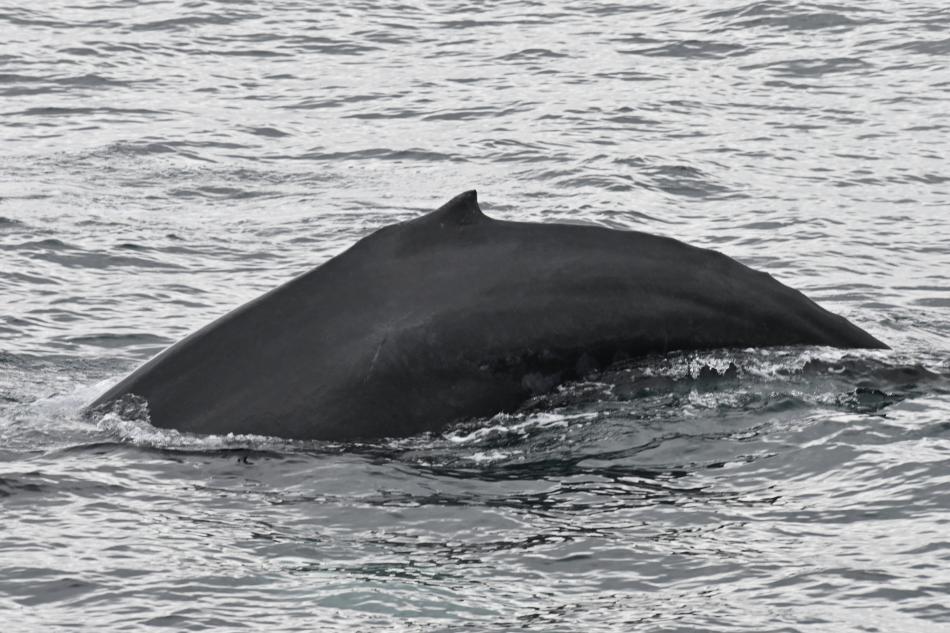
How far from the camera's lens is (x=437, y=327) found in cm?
988

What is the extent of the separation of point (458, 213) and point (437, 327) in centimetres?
65

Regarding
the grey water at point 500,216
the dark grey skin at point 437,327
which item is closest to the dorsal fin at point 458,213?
the dark grey skin at point 437,327

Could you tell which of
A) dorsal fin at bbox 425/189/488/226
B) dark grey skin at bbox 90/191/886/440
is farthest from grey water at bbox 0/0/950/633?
dorsal fin at bbox 425/189/488/226

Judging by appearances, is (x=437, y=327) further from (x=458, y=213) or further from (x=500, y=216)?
(x=500, y=216)

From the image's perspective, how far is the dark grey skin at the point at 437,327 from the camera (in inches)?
390

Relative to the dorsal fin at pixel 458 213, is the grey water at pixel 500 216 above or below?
below

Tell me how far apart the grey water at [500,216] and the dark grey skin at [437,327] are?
0.61 feet

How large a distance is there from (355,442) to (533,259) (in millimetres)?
1455

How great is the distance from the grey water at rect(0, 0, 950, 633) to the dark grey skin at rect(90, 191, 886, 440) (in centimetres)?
19

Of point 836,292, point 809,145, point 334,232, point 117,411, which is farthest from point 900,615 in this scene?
point 809,145

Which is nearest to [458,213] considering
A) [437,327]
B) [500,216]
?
[437,327]

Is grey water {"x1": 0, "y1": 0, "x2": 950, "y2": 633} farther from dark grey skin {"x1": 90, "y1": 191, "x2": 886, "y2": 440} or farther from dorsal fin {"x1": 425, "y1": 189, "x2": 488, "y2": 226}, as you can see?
dorsal fin {"x1": 425, "y1": 189, "x2": 488, "y2": 226}

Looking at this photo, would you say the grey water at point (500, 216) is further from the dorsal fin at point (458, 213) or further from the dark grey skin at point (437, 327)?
the dorsal fin at point (458, 213)

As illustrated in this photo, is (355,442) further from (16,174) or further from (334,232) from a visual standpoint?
(16,174)
